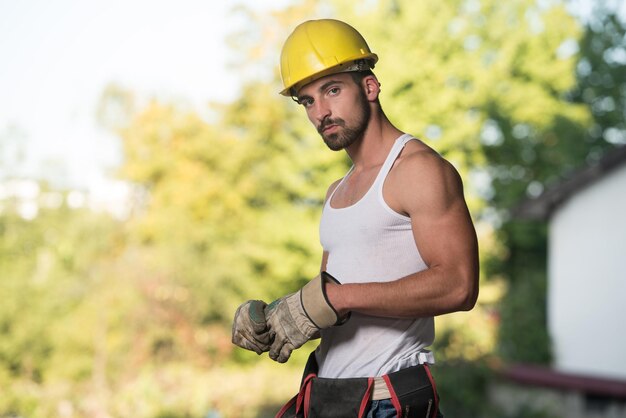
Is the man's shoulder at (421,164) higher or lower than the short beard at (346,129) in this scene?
lower

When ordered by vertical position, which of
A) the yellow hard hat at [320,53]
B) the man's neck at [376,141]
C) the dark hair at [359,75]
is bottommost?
the man's neck at [376,141]

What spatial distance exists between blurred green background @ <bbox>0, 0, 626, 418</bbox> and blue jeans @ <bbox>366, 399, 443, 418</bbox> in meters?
9.21

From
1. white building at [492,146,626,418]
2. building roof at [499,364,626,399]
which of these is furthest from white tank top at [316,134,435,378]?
building roof at [499,364,626,399]

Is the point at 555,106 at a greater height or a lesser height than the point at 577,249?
greater

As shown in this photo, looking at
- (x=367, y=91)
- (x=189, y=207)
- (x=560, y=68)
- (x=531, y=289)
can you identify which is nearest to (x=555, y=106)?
(x=560, y=68)

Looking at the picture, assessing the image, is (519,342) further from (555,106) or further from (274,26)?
(274,26)

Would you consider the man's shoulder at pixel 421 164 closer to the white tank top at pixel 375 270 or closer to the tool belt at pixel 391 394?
the white tank top at pixel 375 270

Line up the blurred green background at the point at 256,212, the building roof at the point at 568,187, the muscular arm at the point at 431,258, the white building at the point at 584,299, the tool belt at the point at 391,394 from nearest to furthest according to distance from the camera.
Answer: the muscular arm at the point at 431,258
the tool belt at the point at 391,394
the blurred green background at the point at 256,212
the white building at the point at 584,299
the building roof at the point at 568,187

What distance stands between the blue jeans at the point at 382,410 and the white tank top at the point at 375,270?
0.09 m

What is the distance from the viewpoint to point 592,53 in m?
27.1

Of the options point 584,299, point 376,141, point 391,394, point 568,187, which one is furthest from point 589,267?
point 391,394

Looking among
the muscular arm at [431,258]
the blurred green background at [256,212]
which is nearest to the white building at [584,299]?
the blurred green background at [256,212]

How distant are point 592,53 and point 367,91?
25.4m

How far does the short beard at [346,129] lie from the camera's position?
3193 millimetres
